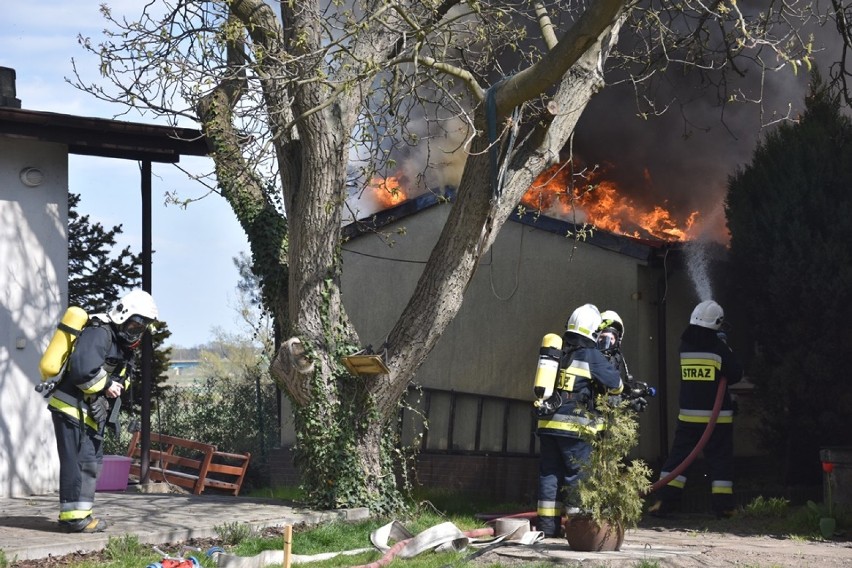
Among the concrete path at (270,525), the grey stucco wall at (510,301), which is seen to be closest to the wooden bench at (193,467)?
the grey stucco wall at (510,301)

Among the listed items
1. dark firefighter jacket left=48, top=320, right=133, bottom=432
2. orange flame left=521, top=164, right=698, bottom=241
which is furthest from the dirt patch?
orange flame left=521, top=164, right=698, bottom=241

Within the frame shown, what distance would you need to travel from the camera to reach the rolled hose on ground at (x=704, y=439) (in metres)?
10.1

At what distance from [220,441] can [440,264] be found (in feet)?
34.6

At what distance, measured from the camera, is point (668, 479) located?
33.9 feet

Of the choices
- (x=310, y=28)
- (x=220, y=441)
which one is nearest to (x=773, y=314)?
(x=310, y=28)

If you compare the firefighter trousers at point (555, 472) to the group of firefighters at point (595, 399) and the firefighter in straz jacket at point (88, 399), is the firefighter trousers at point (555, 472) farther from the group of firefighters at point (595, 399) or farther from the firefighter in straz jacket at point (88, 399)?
the firefighter in straz jacket at point (88, 399)

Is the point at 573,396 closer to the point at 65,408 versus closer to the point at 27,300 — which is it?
the point at 65,408

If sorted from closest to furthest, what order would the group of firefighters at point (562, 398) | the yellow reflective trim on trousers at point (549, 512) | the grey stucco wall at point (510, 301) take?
the group of firefighters at point (562, 398) < the yellow reflective trim on trousers at point (549, 512) < the grey stucco wall at point (510, 301)

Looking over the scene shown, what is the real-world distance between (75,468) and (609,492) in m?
3.85

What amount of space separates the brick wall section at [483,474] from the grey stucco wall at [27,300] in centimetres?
313

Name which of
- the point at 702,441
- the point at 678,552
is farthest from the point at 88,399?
the point at 702,441

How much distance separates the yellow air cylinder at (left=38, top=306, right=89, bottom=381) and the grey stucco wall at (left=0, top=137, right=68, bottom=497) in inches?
109

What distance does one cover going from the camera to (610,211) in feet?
50.4

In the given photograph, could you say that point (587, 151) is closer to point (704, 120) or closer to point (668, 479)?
point (704, 120)
